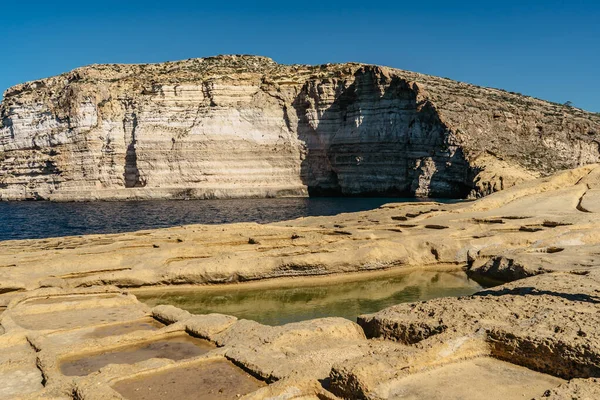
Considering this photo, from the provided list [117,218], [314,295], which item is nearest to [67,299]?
[314,295]

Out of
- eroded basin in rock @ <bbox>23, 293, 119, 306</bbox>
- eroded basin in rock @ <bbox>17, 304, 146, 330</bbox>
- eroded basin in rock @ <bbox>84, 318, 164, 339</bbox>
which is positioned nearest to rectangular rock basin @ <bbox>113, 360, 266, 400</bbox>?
eroded basin in rock @ <bbox>84, 318, 164, 339</bbox>

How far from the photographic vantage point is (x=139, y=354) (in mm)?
9898

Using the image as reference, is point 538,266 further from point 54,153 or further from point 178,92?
point 54,153

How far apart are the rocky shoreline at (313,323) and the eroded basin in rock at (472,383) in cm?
3

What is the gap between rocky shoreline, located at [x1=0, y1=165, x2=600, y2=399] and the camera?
23.7 feet

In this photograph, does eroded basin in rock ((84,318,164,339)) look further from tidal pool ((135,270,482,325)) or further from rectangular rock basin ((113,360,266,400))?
rectangular rock basin ((113,360,266,400))

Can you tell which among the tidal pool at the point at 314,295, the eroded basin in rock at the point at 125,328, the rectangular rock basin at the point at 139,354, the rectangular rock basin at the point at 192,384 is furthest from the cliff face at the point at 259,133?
the rectangular rock basin at the point at 192,384

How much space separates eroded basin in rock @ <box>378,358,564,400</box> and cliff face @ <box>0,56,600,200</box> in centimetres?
5919

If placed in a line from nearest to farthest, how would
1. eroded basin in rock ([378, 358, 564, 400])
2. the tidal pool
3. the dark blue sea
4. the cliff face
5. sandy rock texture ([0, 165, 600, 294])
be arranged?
eroded basin in rock ([378, 358, 564, 400])
the tidal pool
sandy rock texture ([0, 165, 600, 294])
the dark blue sea
the cliff face

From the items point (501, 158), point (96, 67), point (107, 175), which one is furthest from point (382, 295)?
point (96, 67)

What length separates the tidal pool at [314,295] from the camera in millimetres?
15164

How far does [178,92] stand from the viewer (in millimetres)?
72250

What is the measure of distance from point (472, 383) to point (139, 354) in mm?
6185

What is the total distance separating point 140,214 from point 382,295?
121ft
